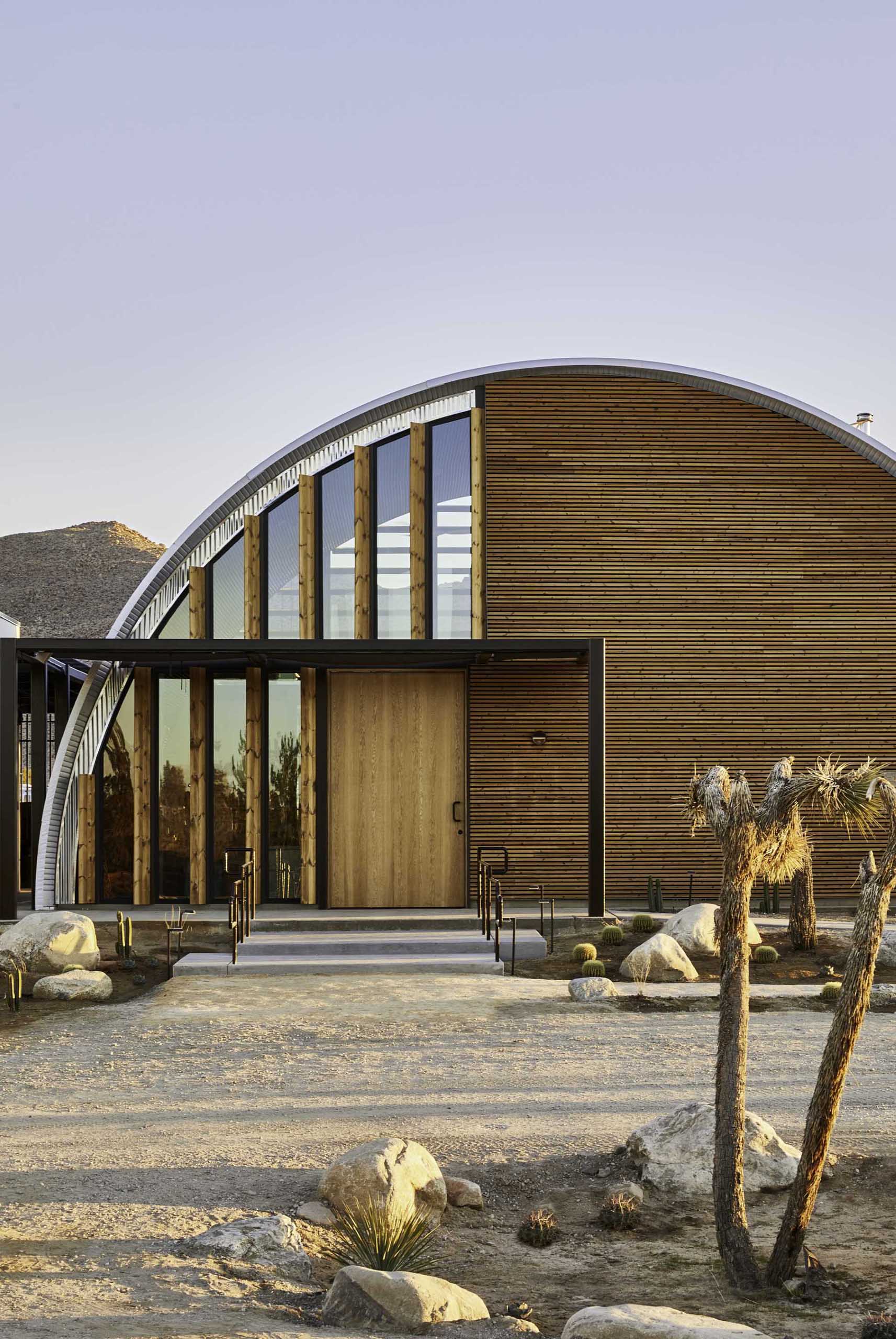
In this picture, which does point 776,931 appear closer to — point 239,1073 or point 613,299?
point 239,1073

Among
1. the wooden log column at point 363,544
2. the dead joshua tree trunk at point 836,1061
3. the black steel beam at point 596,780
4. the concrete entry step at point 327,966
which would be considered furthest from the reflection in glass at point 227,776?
the dead joshua tree trunk at point 836,1061

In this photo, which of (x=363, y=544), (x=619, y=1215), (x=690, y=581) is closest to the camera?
(x=619, y=1215)

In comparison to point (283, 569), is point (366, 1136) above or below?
below

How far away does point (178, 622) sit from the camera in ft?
49.4

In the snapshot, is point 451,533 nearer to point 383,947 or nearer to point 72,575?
point 383,947

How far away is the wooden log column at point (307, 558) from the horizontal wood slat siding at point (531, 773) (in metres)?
2.16

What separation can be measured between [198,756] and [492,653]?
3942 millimetres

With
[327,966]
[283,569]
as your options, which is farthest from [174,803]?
[327,966]

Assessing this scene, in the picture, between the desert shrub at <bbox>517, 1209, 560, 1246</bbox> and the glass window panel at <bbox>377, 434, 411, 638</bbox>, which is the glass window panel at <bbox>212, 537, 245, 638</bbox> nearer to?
the glass window panel at <bbox>377, 434, 411, 638</bbox>

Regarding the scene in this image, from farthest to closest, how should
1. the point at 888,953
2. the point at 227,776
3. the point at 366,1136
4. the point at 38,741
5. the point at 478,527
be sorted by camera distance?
the point at 38,741 → the point at 478,527 → the point at 227,776 → the point at 888,953 → the point at 366,1136

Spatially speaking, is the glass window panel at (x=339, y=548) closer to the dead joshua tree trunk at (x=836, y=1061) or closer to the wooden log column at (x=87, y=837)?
the wooden log column at (x=87, y=837)

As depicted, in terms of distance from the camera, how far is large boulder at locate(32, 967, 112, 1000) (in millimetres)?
10336

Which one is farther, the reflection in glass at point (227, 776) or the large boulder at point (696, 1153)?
the reflection in glass at point (227, 776)

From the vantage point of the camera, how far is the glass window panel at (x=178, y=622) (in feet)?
49.2
